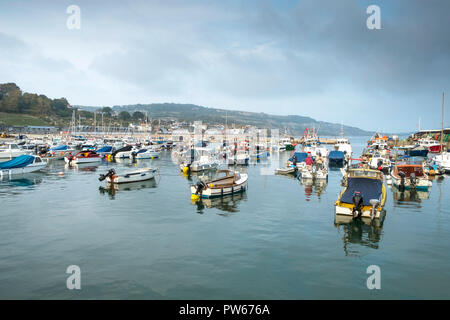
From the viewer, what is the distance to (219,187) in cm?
3075

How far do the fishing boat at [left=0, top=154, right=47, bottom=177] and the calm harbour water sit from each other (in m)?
16.6

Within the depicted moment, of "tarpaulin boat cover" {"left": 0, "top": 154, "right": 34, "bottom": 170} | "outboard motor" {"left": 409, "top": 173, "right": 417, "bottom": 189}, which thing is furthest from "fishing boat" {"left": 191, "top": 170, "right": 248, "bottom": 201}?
"tarpaulin boat cover" {"left": 0, "top": 154, "right": 34, "bottom": 170}

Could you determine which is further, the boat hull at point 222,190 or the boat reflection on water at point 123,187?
the boat reflection on water at point 123,187

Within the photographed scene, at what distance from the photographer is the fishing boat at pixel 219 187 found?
97.5 feet

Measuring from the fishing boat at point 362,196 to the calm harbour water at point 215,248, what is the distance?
131 centimetres

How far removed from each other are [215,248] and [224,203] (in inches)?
462

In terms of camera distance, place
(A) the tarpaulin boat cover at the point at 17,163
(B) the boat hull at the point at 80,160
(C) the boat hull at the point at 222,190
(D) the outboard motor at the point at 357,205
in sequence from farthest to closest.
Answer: (B) the boat hull at the point at 80,160 < (A) the tarpaulin boat cover at the point at 17,163 < (C) the boat hull at the point at 222,190 < (D) the outboard motor at the point at 357,205

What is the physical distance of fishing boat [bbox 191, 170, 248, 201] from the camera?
97.5 ft

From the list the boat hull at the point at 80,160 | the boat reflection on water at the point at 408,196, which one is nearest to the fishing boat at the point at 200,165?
the boat hull at the point at 80,160

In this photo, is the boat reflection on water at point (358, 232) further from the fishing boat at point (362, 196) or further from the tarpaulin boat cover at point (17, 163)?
the tarpaulin boat cover at point (17, 163)

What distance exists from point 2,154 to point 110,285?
6815cm

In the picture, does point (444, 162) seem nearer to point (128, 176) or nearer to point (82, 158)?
point (128, 176)

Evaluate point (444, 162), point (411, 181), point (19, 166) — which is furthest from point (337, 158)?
point (19, 166)

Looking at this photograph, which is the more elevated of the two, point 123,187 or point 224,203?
point 123,187
